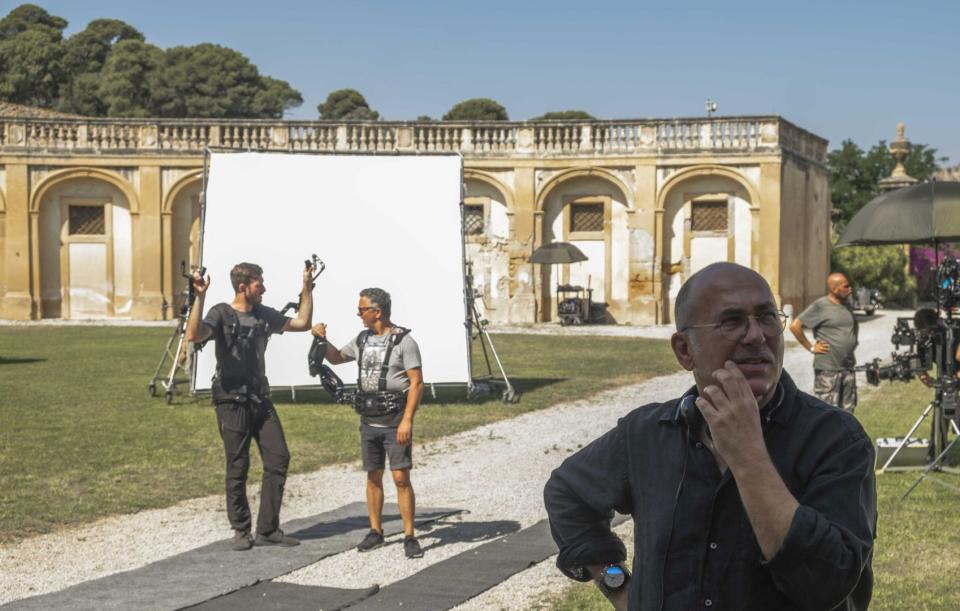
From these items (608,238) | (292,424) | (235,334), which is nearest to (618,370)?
(292,424)

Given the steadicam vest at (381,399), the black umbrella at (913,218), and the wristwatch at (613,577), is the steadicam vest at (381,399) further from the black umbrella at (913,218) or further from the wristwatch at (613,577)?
the wristwatch at (613,577)

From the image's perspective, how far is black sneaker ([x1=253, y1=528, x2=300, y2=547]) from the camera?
27.4 ft

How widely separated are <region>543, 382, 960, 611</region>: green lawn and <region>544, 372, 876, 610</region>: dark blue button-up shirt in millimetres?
3940

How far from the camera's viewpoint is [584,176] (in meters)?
36.0

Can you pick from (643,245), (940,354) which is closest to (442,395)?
(940,354)

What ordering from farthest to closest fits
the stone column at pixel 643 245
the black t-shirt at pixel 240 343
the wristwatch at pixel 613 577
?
the stone column at pixel 643 245 < the black t-shirt at pixel 240 343 < the wristwatch at pixel 613 577

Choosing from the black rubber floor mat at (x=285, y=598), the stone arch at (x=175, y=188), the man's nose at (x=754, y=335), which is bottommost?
the black rubber floor mat at (x=285, y=598)

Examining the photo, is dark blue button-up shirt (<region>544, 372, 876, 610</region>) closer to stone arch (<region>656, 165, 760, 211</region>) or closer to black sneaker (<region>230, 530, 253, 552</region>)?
black sneaker (<region>230, 530, 253, 552</region>)

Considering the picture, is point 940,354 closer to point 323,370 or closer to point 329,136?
point 323,370

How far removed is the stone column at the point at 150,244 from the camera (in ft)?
118

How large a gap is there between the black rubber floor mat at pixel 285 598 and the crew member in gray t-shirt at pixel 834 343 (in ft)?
20.6

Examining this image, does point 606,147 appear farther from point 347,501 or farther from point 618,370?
point 347,501

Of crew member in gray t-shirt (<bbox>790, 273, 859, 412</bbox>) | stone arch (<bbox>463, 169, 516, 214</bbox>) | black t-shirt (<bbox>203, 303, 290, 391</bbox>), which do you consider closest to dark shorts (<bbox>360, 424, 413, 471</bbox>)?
black t-shirt (<bbox>203, 303, 290, 391</bbox>)

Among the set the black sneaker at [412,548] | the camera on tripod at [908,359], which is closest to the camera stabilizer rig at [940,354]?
the camera on tripod at [908,359]
